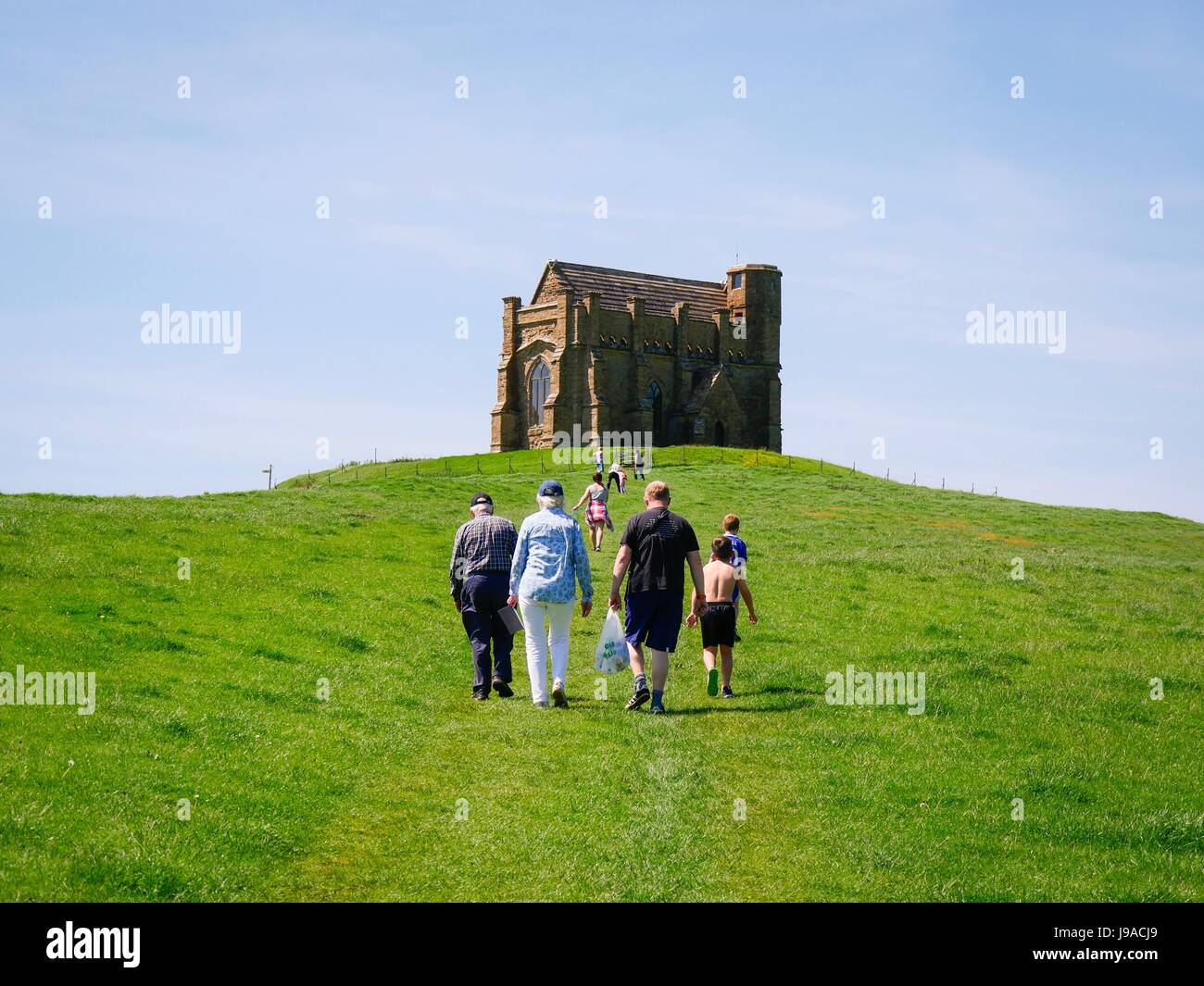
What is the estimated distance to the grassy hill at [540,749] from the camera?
9984 millimetres

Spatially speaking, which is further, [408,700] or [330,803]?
[408,700]

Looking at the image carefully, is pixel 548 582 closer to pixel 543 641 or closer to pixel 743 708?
pixel 543 641

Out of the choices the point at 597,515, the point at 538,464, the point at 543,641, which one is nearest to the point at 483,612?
the point at 543,641

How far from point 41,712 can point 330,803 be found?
3.27 metres

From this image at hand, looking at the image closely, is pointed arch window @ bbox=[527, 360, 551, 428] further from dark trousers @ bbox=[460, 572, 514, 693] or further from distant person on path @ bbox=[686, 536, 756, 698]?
dark trousers @ bbox=[460, 572, 514, 693]

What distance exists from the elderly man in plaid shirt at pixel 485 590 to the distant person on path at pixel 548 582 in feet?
1.99

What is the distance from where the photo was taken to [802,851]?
10.6m

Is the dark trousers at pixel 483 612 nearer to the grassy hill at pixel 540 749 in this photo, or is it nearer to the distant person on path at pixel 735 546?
the grassy hill at pixel 540 749

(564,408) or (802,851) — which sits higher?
(564,408)

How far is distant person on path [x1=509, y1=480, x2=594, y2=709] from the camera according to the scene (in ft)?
49.3

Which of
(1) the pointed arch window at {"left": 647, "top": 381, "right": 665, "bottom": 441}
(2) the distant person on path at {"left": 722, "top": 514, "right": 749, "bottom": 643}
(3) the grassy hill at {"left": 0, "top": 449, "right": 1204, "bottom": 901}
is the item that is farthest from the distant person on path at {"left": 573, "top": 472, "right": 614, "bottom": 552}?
(1) the pointed arch window at {"left": 647, "top": 381, "right": 665, "bottom": 441}

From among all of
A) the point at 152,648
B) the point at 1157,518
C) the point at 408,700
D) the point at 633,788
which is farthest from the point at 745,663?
the point at 1157,518

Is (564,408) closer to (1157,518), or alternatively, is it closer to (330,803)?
(1157,518)

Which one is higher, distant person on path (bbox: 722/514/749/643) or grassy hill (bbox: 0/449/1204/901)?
distant person on path (bbox: 722/514/749/643)
